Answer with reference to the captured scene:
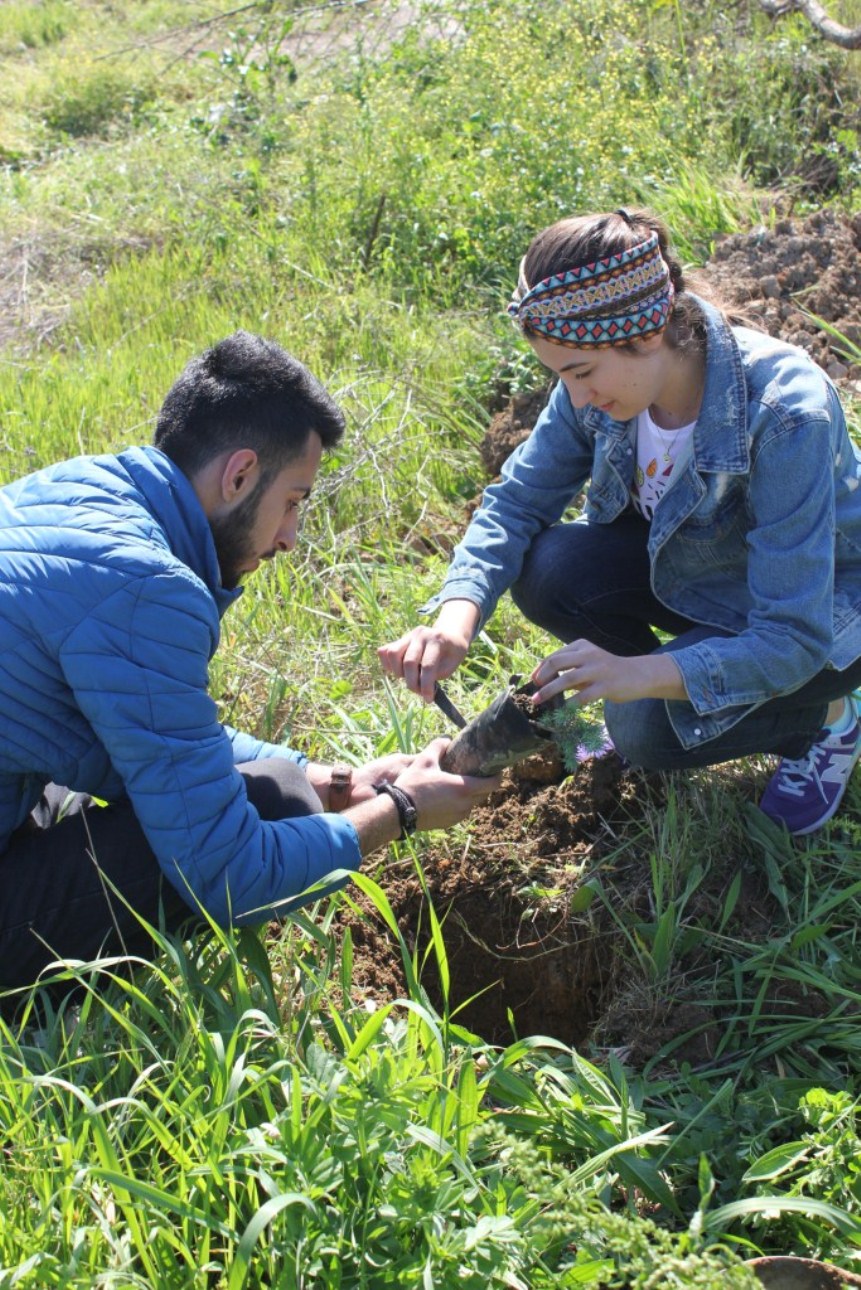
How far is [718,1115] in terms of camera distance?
7.12 feet

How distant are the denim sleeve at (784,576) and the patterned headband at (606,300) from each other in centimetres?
27

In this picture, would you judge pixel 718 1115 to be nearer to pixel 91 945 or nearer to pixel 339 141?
pixel 91 945

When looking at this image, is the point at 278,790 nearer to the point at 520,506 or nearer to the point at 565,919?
the point at 565,919

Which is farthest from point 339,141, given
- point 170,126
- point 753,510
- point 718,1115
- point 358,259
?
point 718,1115

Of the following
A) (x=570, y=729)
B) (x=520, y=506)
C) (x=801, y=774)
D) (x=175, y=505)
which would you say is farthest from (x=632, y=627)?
(x=175, y=505)

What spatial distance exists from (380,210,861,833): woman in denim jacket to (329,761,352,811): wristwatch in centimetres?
25

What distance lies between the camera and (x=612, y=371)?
7.73 feet

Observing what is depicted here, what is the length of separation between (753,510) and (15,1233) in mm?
1685

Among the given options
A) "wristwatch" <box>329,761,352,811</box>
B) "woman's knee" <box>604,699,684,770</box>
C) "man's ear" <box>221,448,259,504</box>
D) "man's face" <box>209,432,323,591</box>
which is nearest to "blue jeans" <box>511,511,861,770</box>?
"woman's knee" <box>604,699,684,770</box>

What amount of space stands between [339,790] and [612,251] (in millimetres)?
1201

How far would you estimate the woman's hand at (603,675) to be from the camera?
2256 mm

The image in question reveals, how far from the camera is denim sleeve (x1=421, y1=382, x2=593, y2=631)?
9.25ft

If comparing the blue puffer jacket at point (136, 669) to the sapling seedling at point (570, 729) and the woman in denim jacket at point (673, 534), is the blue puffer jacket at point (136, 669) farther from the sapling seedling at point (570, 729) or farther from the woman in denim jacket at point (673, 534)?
the woman in denim jacket at point (673, 534)

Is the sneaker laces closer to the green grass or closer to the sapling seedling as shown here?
the green grass
